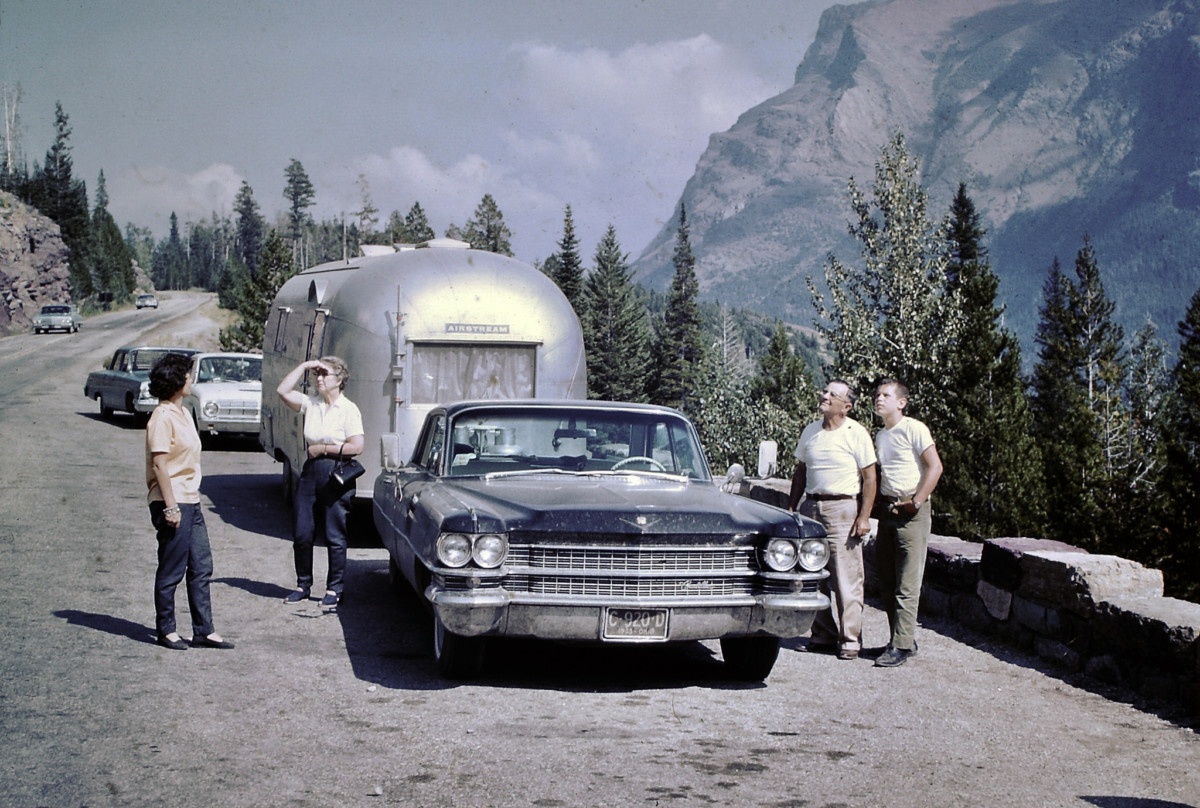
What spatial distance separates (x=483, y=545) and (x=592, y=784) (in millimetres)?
1666

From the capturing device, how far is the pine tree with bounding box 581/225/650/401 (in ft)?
281

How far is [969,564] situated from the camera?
8.62m

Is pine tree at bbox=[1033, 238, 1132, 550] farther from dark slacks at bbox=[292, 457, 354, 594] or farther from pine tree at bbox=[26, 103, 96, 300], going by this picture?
pine tree at bbox=[26, 103, 96, 300]

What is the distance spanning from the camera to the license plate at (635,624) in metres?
6.15

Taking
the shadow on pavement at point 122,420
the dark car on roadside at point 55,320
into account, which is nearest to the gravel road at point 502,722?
the shadow on pavement at point 122,420

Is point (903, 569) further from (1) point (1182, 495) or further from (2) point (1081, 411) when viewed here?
(2) point (1081, 411)

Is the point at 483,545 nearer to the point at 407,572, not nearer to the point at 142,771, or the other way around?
the point at 407,572

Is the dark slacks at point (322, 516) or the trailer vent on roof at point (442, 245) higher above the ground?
the trailer vent on roof at point (442, 245)

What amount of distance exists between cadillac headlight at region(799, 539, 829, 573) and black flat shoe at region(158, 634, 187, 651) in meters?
3.69

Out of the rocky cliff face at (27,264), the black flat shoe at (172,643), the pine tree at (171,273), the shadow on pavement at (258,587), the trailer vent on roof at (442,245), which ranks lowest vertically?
the shadow on pavement at (258,587)

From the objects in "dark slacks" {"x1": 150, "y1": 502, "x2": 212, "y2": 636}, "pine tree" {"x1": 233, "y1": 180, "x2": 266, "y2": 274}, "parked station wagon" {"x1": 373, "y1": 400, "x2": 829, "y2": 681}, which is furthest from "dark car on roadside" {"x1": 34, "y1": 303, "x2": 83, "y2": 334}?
"pine tree" {"x1": 233, "y1": 180, "x2": 266, "y2": 274}

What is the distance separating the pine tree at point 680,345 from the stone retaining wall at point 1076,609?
8077cm

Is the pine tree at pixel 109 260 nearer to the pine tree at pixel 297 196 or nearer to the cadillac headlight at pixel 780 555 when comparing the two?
the pine tree at pixel 297 196

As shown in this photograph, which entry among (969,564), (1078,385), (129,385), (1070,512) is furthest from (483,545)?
(1078,385)
